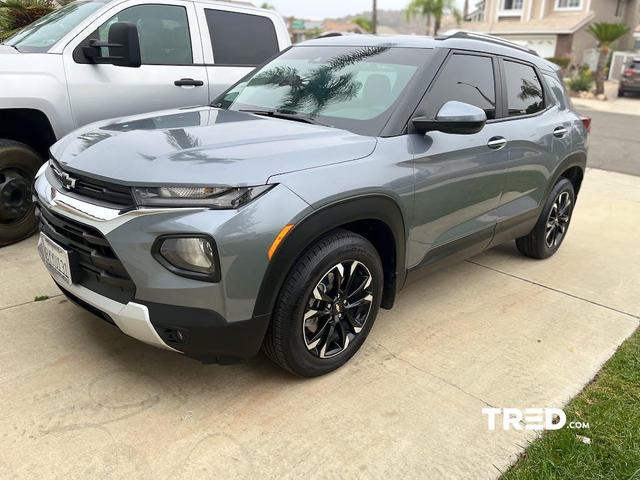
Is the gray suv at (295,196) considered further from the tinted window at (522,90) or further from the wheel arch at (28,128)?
the wheel arch at (28,128)

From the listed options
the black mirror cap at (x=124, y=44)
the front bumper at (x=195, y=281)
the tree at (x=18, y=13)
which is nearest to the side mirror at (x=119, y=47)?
the black mirror cap at (x=124, y=44)

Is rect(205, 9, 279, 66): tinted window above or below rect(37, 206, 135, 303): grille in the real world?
above

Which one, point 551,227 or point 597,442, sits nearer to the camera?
point 597,442

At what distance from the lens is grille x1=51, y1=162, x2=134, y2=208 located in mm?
2381

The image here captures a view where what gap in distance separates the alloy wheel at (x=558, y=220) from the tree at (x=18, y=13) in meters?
6.54

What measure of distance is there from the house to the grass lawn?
37610mm

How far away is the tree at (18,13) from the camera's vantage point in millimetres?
7090

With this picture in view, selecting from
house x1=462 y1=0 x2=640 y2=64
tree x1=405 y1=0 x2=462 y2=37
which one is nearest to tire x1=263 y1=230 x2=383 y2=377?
house x1=462 y1=0 x2=640 y2=64

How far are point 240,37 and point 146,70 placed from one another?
3.81ft

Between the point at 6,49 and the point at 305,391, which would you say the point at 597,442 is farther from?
the point at 6,49

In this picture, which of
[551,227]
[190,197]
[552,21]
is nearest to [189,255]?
[190,197]

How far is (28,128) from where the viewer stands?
450 centimetres

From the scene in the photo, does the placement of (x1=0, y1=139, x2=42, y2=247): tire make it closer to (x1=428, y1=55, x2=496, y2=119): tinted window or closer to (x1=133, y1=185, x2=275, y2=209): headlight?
(x1=133, y1=185, x2=275, y2=209): headlight

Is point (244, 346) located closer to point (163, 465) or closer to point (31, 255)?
point (163, 465)
